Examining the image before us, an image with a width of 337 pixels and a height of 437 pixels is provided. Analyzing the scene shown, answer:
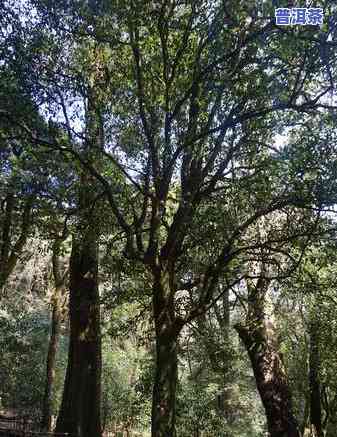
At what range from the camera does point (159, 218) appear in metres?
7.09

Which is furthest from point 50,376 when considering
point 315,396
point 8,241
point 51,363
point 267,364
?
point 315,396

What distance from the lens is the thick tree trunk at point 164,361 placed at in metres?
6.46

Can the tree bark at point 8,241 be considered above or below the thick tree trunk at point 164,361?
above

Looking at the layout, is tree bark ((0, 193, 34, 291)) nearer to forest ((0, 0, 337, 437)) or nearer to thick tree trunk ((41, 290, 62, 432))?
forest ((0, 0, 337, 437))

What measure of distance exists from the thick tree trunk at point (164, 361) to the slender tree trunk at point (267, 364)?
2.32 m

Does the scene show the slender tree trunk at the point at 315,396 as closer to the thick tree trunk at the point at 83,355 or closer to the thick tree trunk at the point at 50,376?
the thick tree trunk at the point at 83,355

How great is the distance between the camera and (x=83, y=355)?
32.6ft

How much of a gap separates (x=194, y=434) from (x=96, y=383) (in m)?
4.41

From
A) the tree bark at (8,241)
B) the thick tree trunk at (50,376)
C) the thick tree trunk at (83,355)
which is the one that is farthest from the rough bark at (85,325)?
the thick tree trunk at (50,376)

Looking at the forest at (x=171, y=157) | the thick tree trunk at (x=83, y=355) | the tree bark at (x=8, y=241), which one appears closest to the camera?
the forest at (x=171, y=157)

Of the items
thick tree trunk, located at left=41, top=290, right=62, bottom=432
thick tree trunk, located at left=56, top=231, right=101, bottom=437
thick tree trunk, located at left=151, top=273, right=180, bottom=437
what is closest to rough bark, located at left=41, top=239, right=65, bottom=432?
thick tree trunk, located at left=41, top=290, right=62, bottom=432

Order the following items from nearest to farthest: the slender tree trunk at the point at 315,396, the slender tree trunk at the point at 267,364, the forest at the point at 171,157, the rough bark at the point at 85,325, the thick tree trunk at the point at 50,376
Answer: the forest at the point at 171,157 → the rough bark at the point at 85,325 → the slender tree trunk at the point at 267,364 → the thick tree trunk at the point at 50,376 → the slender tree trunk at the point at 315,396

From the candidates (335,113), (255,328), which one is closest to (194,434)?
(255,328)

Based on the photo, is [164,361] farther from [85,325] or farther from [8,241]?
[8,241]
